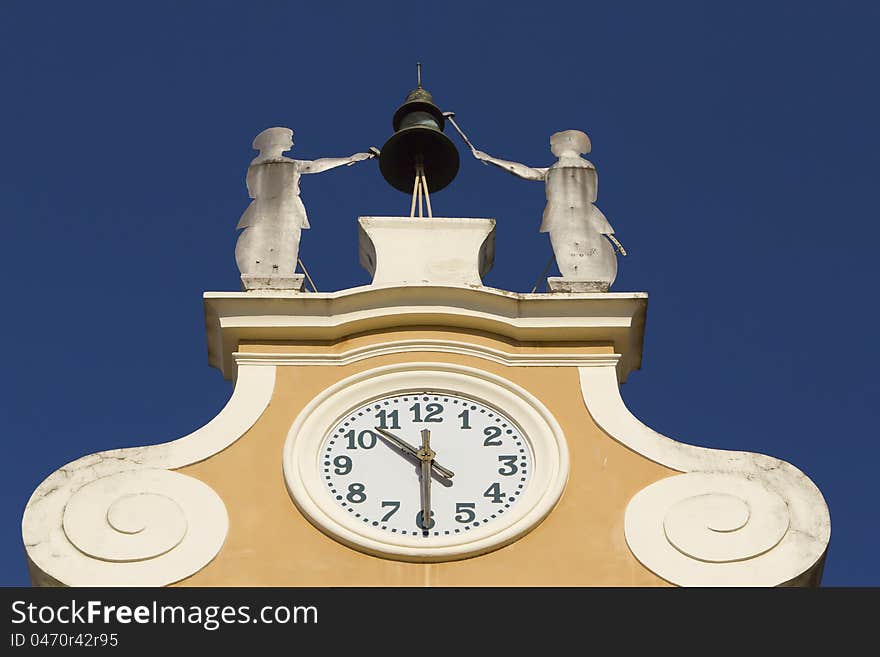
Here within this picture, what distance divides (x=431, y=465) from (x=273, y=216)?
2.78 metres

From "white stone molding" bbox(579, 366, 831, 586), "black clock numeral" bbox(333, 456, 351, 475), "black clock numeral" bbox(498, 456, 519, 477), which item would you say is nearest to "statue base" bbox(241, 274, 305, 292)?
"black clock numeral" bbox(333, 456, 351, 475)

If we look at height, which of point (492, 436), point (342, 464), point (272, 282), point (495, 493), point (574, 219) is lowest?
point (495, 493)

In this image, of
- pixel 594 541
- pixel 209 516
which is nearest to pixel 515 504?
pixel 594 541

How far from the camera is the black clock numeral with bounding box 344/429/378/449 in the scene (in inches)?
714

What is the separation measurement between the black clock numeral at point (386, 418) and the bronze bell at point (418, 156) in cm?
330

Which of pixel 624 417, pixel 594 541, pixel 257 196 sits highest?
pixel 257 196

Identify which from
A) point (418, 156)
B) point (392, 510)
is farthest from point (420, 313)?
point (418, 156)

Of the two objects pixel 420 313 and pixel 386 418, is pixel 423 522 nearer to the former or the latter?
pixel 386 418

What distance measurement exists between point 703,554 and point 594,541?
684 mm

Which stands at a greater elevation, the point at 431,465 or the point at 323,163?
the point at 323,163

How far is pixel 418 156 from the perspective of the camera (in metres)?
21.4

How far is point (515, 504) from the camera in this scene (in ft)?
58.1
